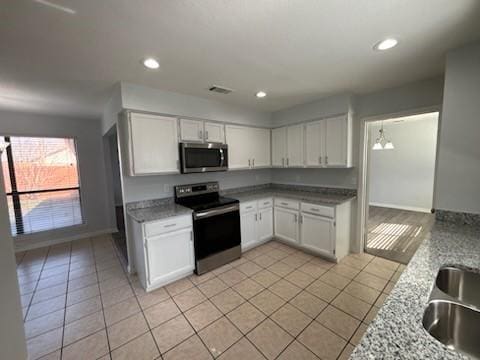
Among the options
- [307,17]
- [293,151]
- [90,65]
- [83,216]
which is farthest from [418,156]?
[83,216]

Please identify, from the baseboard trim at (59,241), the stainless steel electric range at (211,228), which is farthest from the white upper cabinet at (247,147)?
the baseboard trim at (59,241)

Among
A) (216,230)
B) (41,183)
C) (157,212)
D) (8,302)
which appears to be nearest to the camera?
(8,302)

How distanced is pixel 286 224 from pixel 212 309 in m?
1.92

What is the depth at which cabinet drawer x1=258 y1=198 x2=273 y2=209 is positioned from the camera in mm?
3560

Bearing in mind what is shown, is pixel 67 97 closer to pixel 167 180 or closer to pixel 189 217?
pixel 167 180

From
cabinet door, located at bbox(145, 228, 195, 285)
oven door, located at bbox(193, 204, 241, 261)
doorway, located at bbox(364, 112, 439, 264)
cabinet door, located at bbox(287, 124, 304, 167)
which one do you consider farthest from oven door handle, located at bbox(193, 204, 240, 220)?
doorway, located at bbox(364, 112, 439, 264)

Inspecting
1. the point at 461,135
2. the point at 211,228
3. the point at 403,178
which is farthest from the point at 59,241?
the point at 403,178

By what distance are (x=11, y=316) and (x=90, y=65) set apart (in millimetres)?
2190

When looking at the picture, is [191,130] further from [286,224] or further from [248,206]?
[286,224]

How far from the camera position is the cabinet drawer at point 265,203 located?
3.56 metres

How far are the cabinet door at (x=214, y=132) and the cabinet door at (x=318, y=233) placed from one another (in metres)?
1.89

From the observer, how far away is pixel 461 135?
1.72 meters

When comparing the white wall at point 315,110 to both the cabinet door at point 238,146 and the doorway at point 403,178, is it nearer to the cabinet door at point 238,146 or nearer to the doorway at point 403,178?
the cabinet door at point 238,146

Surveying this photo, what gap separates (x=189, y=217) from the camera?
2.68m
